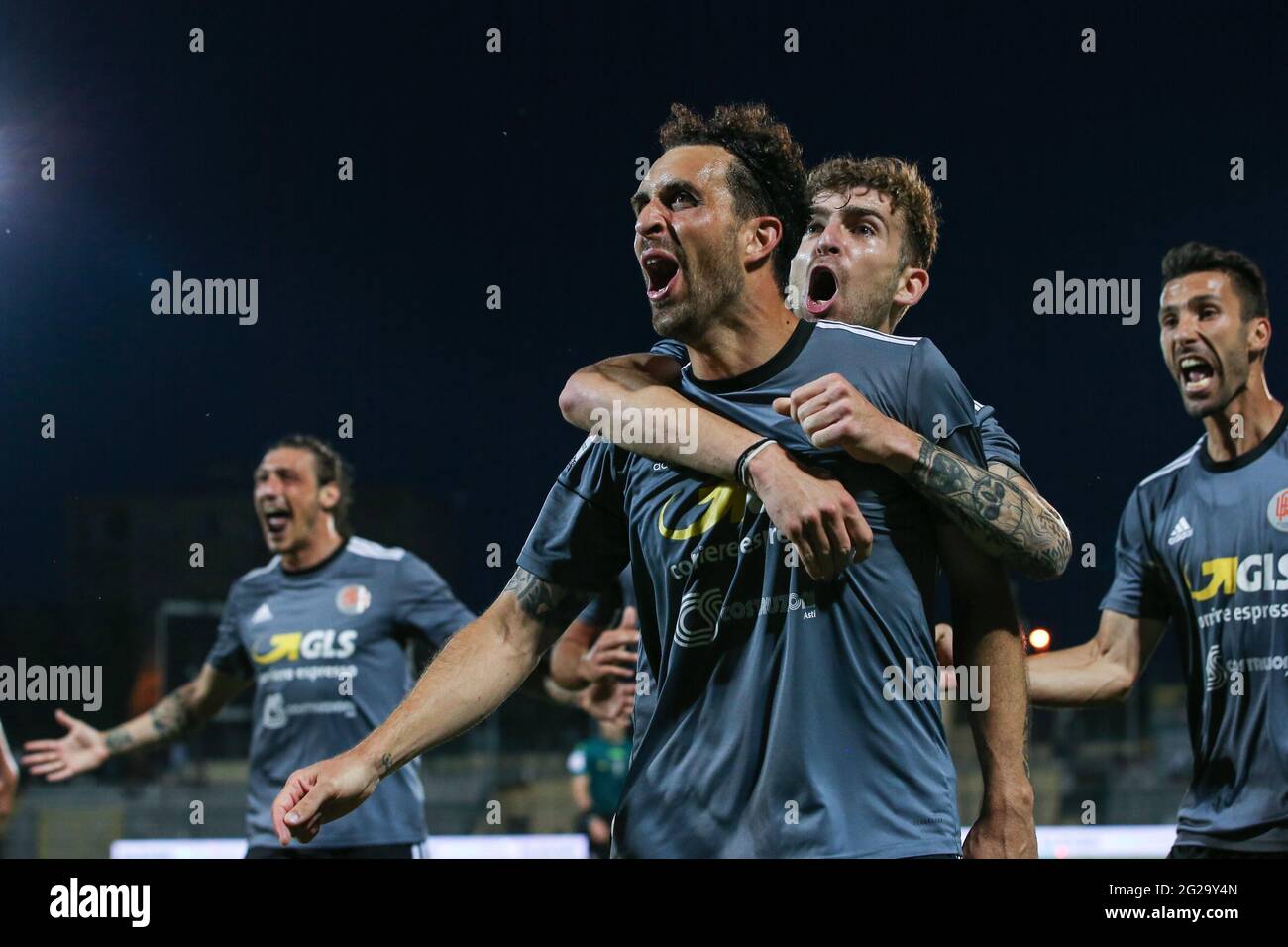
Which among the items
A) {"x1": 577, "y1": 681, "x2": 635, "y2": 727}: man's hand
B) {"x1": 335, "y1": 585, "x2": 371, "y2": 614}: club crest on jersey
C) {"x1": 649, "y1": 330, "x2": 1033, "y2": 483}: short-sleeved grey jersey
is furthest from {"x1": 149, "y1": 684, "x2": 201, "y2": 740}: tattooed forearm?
{"x1": 649, "y1": 330, "x2": 1033, "y2": 483}: short-sleeved grey jersey

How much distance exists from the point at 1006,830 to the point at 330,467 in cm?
413

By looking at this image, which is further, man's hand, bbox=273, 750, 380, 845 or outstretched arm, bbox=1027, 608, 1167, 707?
outstretched arm, bbox=1027, 608, 1167, 707

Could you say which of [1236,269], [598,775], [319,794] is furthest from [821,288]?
[598,775]

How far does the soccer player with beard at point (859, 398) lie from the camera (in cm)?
269

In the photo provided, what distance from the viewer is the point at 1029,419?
4699 mm

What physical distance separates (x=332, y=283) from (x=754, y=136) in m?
3.01

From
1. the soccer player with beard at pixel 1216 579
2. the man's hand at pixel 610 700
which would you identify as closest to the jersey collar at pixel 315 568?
the man's hand at pixel 610 700

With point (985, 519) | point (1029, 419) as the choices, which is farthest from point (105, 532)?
point (985, 519)

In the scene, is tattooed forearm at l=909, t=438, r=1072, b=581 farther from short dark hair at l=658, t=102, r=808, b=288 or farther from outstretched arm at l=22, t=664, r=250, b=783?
outstretched arm at l=22, t=664, r=250, b=783

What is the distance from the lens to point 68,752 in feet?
17.6

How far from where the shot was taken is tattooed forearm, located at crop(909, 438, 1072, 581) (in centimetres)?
268

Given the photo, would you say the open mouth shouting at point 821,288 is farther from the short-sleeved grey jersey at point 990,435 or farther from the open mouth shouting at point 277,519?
the open mouth shouting at point 277,519

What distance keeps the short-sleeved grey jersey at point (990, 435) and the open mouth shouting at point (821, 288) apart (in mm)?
537

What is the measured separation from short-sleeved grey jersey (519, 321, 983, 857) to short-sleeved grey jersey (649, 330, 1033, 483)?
1.31 feet
